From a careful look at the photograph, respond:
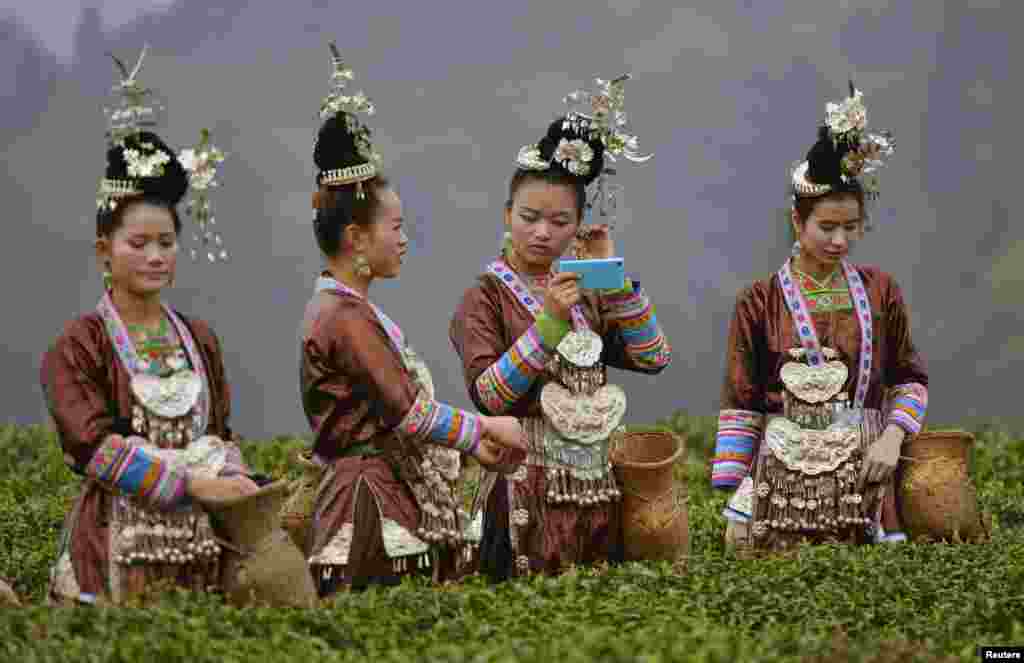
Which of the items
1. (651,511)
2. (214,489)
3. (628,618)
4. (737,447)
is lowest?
(628,618)

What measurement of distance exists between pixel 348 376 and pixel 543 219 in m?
0.98

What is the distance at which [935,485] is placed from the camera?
21.3ft

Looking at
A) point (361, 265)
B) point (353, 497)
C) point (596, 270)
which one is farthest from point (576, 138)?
point (353, 497)

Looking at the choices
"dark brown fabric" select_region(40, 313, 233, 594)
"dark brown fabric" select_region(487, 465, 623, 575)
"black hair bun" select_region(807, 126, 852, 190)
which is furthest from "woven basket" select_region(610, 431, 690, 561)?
"dark brown fabric" select_region(40, 313, 233, 594)

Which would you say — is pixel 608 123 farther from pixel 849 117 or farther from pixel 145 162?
pixel 145 162

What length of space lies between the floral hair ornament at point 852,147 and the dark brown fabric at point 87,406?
2816 mm

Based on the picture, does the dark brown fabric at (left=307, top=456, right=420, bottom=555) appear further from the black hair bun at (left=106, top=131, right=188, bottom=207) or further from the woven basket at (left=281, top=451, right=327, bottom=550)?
the black hair bun at (left=106, top=131, right=188, bottom=207)

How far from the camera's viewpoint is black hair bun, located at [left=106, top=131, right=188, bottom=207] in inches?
204

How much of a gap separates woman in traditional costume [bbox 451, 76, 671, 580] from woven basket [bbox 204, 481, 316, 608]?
0.99 m

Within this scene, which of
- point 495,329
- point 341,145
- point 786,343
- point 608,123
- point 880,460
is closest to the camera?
point 341,145

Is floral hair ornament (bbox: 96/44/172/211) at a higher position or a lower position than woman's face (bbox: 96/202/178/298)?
higher

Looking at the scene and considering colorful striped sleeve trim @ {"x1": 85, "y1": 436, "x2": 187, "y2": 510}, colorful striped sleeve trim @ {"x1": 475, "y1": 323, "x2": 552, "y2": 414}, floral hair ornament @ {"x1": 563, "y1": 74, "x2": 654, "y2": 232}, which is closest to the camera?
colorful striped sleeve trim @ {"x1": 85, "y1": 436, "x2": 187, "y2": 510}

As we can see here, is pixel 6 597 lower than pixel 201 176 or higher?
lower

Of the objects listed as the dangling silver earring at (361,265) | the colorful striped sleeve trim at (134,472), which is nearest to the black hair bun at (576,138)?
the dangling silver earring at (361,265)
